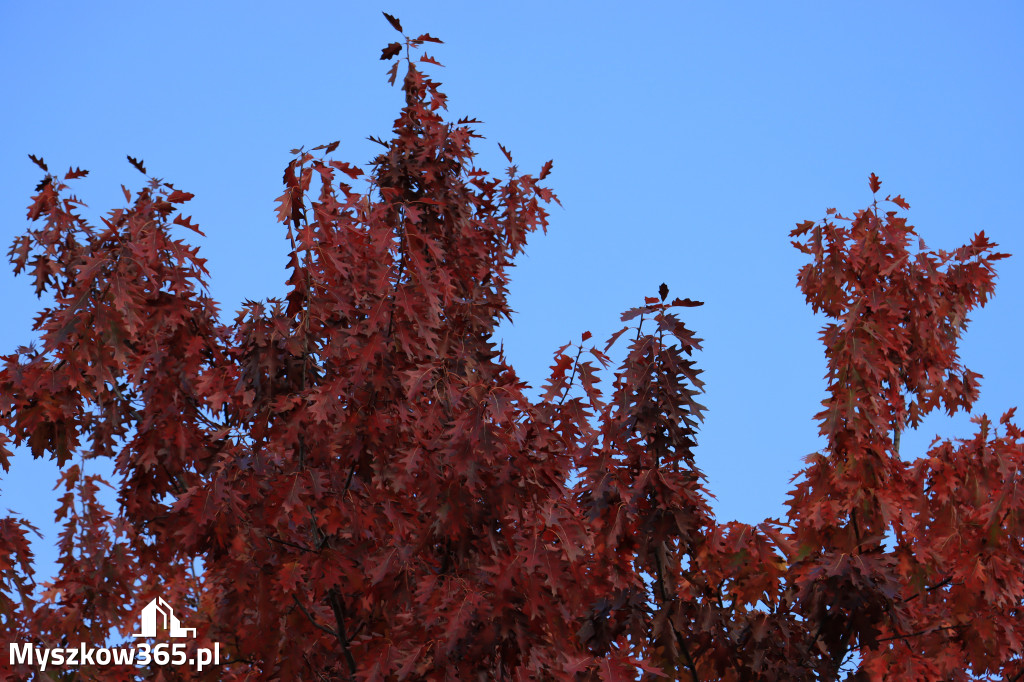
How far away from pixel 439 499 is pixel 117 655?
147 inches

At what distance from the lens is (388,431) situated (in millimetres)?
6070

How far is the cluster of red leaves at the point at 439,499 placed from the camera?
17.9 feet

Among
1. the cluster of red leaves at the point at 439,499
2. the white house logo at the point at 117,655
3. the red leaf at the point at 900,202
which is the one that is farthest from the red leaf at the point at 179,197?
the red leaf at the point at 900,202

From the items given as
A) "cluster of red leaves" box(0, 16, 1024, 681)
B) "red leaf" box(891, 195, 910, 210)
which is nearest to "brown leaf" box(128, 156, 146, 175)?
"cluster of red leaves" box(0, 16, 1024, 681)

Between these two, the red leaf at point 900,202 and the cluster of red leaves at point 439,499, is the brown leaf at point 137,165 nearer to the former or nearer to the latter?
the cluster of red leaves at point 439,499

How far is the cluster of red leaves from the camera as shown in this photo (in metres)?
5.47

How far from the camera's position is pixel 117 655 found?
7.71 m

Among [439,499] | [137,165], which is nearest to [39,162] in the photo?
[137,165]

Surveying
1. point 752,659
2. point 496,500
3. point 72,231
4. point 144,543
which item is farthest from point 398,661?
point 72,231

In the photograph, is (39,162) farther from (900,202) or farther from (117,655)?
(900,202)

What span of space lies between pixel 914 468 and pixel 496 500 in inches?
151

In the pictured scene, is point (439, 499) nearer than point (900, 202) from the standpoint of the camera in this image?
Yes

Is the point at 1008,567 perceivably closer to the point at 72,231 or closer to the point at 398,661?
the point at 398,661

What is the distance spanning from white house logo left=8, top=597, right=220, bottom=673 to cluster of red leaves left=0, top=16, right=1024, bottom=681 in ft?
0.39
